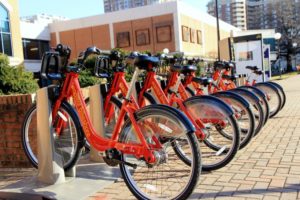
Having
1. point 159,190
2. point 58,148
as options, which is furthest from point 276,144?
point 58,148

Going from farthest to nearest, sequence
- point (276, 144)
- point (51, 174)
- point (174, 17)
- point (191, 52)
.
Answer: point (191, 52) < point (174, 17) < point (276, 144) < point (51, 174)

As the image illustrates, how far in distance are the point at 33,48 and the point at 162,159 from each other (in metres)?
42.8

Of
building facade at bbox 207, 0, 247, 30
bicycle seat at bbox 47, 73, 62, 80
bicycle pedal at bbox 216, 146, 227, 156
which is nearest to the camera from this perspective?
bicycle seat at bbox 47, 73, 62, 80

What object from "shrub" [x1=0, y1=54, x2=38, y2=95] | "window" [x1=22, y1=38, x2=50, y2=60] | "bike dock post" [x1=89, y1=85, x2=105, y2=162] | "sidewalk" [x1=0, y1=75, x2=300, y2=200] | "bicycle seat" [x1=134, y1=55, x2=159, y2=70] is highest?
"window" [x1=22, y1=38, x2=50, y2=60]

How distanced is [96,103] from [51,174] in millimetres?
1177

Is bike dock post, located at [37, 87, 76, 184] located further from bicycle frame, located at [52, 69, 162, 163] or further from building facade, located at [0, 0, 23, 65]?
building facade, located at [0, 0, 23, 65]

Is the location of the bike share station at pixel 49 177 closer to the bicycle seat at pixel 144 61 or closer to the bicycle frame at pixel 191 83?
the bicycle seat at pixel 144 61

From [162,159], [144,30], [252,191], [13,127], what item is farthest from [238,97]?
[144,30]

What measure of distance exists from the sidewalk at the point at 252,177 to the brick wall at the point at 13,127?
16cm

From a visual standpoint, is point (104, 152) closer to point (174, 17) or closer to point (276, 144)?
point (276, 144)

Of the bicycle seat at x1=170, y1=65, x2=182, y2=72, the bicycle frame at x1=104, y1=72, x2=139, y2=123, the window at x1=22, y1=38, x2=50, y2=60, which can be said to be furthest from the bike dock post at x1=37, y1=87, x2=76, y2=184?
the window at x1=22, y1=38, x2=50, y2=60

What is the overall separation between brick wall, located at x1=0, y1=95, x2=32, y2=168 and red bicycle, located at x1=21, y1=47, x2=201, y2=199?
1.00 m

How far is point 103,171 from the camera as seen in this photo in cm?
494

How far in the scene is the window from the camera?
4262 centimetres
